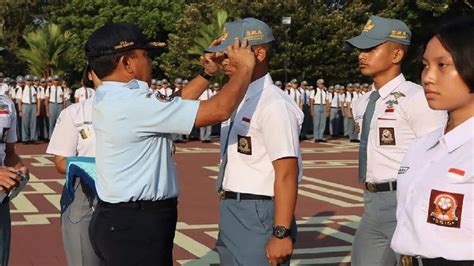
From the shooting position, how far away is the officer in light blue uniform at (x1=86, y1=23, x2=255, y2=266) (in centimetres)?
303

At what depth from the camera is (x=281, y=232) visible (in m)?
3.34

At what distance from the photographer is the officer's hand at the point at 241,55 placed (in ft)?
10.2

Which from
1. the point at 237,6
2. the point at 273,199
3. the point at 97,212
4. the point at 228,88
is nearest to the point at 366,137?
the point at 273,199

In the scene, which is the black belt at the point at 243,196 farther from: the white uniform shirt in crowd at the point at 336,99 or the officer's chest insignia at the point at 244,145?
the white uniform shirt in crowd at the point at 336,99

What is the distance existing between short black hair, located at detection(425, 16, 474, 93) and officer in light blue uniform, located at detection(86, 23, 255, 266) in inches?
39.6

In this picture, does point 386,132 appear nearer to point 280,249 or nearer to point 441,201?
point 280,249

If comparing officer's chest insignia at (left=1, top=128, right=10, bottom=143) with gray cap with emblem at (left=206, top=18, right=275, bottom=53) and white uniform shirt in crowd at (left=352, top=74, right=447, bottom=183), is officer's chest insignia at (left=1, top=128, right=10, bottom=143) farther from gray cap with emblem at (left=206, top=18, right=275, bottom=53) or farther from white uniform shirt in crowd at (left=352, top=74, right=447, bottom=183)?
white uniform shirt in crowd at (left=352, top=74, right=447, bottom=183)

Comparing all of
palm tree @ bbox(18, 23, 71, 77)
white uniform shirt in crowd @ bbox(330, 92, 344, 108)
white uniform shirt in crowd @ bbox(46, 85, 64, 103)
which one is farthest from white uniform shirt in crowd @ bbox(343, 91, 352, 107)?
palm tree @ bbox(18, 23, 71, 77)

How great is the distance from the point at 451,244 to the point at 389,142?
191cm

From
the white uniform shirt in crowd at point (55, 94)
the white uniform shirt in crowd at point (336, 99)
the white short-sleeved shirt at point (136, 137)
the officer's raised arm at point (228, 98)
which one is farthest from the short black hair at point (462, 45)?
the white uniform shirt in crowd at point (336, 99)

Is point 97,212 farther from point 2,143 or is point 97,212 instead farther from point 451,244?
point 451,244

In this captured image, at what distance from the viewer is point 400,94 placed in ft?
13.4

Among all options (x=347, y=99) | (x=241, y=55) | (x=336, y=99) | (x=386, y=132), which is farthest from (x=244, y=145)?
(x=347, y=99)

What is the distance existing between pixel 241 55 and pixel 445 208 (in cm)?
128
